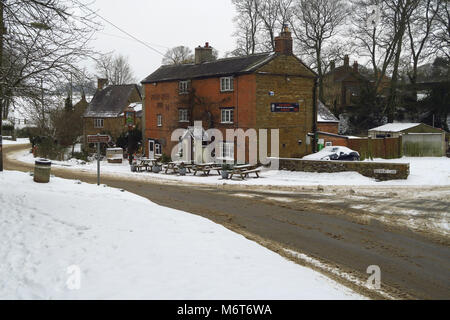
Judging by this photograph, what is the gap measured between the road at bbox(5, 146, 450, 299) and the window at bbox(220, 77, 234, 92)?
496 inches

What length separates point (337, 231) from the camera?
13500 mm

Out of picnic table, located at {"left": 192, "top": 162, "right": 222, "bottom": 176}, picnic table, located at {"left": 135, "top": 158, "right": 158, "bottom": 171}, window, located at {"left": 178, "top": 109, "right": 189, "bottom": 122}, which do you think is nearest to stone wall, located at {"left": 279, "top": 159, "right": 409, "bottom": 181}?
picnic table, located at {"left": 192, "top": 162, "right": 222, "bottom": 176}

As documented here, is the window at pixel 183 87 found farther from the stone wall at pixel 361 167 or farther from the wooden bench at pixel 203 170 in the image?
the stone wall at pixel 361 167

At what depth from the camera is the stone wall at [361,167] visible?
24.4 meters

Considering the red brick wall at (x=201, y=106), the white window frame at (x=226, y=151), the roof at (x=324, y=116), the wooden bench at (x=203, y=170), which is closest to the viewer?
the wooden bench at (x=203, y=170)

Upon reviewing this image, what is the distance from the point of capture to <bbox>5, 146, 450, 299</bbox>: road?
948cm

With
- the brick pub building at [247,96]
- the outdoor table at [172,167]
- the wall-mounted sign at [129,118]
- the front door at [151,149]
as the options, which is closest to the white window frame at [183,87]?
the brick pub building at [247,96]

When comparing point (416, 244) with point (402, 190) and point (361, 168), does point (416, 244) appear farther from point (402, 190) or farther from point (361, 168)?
point (361, 168)

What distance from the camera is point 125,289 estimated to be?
23.9 feet

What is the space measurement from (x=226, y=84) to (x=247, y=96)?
8.48ft

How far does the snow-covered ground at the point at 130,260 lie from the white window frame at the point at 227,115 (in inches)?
864

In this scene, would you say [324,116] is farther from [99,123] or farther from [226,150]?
[99,123]
